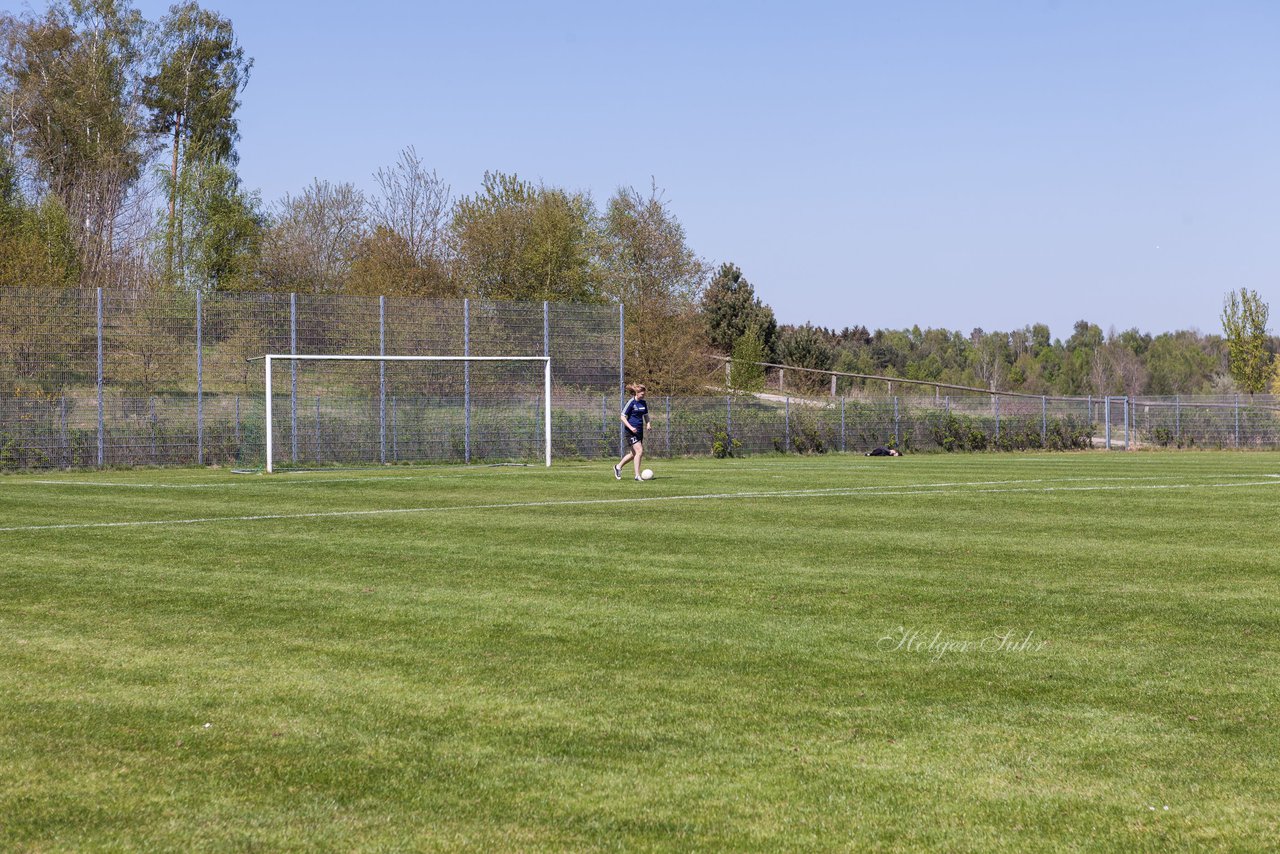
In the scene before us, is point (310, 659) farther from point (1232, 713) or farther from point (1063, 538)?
point (1063, 538)

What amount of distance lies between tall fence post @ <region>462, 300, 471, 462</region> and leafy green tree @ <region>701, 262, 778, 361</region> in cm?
3781

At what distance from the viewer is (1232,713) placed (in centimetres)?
556

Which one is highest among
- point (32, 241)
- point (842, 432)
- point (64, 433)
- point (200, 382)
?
point (32, 241)

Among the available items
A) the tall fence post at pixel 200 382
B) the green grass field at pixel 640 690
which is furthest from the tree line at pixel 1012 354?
the green grass field at pixel 640 690

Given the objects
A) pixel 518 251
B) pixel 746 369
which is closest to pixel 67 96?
pixel 518 251

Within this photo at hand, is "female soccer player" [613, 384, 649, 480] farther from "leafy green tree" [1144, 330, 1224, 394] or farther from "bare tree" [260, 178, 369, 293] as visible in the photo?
"leafy green tree" [1144, 330, 1224, 394]

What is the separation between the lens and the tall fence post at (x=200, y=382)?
2859 cm

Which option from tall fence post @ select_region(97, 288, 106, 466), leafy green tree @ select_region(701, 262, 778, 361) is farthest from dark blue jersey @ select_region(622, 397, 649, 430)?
leafy green tree @ select_region(701, 262, 778, 361)

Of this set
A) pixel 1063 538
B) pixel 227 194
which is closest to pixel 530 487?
pixel 1063 538

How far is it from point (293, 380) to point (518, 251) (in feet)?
75.5

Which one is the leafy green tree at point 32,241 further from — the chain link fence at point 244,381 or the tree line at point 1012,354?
the tree line at point 1012,354

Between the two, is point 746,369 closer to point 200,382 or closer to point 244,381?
point 244,381

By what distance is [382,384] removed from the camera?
100ft

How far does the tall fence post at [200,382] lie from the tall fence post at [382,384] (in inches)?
155
